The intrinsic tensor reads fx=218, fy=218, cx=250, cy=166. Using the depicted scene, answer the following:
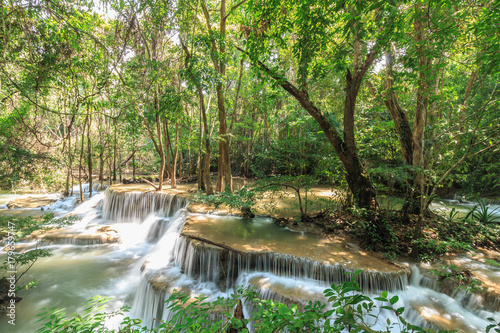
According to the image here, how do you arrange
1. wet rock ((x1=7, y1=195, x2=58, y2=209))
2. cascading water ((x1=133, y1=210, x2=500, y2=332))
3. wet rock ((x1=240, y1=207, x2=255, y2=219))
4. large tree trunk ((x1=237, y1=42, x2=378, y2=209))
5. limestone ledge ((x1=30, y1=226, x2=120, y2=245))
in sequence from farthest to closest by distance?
1. wet rock ((x1=7, y1=195, x2=58, y2=209))
2. limestone ledge ((x1=30, y1=226, x2=120, y2=245))
3. wet rock ((x1=240, y1=207, x2=255, y2=219))
4. large tree trunk ((x1=237, y1=42, x2=378, y2=209))
5. cascading water ((x1=133, y1=210, x2=500, y2=332))

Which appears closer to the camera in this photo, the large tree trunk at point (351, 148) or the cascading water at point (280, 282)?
the cascading water at point (280, 282)

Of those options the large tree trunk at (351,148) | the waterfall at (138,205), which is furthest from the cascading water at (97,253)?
the large tree trunk at (351,148)

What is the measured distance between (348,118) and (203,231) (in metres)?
4.83

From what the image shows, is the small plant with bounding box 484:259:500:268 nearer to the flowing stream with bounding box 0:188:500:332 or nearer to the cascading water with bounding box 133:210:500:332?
the flowing stream with bounding box 0:188:500:332

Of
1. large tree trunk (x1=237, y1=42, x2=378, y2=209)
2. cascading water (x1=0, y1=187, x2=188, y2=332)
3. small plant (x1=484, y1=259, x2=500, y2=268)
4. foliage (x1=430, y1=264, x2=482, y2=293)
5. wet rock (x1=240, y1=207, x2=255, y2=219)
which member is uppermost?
large tree trunk (x1=237, y1=42, x2=378, y2=209)

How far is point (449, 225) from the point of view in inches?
229

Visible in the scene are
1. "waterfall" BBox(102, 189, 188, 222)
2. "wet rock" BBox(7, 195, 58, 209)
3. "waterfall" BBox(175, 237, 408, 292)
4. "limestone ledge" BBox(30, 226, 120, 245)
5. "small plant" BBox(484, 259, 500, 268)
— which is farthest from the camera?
"wet rock" BBox(7, 195, 58, 209)

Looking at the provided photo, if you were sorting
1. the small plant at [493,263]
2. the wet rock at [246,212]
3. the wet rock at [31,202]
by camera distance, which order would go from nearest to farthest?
the small plant at [493,263]
the wet rock at [246,212]
the wet rock at [31,202]

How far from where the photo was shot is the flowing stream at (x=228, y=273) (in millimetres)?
3980

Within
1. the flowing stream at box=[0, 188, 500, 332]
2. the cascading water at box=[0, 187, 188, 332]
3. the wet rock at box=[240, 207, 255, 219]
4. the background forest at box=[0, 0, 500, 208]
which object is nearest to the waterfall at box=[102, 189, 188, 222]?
the cascading water at box=[0, 187, 188, 332]

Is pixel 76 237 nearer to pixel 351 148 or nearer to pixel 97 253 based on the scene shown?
pixel 97 253

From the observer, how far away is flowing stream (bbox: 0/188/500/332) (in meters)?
3.98

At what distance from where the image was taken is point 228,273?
16.1 ft

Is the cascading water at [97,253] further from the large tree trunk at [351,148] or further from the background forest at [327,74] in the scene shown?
the large tree trunk at [351,148]
